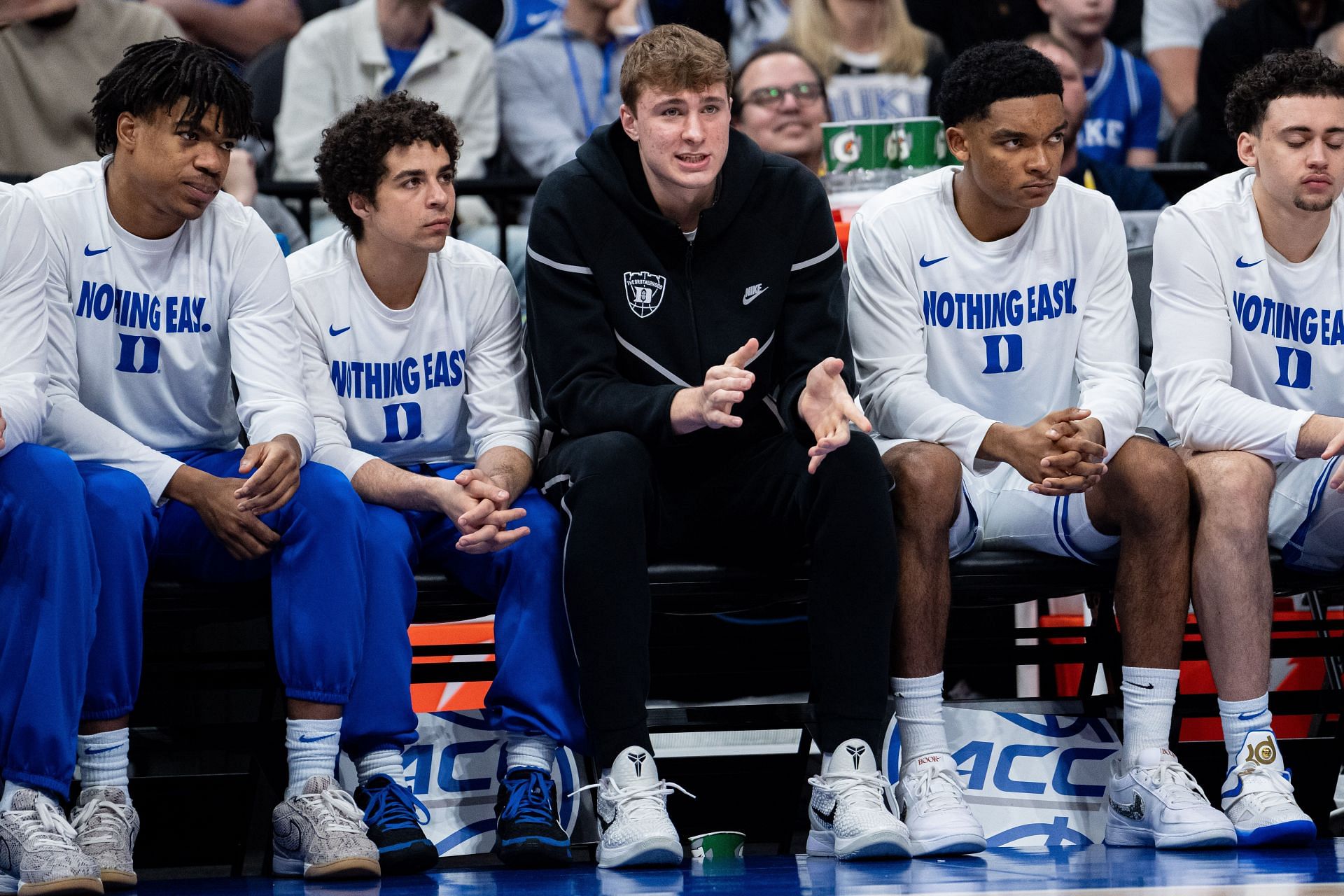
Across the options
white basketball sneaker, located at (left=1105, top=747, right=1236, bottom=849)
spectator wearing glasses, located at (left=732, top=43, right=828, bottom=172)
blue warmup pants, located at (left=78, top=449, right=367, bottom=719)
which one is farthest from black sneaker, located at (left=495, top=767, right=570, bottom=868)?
spectator wearing glasses, located at (left=732, top=43, right=828, bottom=172)

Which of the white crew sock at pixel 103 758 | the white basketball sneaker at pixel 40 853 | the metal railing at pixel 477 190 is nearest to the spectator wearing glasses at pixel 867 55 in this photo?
the metal railing at pixel 477 190

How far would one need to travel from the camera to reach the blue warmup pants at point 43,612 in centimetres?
260

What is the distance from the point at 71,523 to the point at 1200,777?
2.34 m

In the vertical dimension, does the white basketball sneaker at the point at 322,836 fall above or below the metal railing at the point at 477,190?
below

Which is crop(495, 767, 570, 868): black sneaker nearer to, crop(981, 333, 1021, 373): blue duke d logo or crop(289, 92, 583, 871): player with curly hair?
crop(289, 92, 583, 871): player with curly hair

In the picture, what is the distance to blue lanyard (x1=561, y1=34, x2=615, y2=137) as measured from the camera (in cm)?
577

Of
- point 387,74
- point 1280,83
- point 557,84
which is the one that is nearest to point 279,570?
point 1280,83

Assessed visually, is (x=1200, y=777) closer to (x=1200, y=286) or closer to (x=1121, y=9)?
(x=1200, y=286)

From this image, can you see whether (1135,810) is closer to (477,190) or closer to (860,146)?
(860,146)

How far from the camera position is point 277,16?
19.4ft

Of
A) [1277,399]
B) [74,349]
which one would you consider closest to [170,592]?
[74,349]

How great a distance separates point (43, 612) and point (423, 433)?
99 cm

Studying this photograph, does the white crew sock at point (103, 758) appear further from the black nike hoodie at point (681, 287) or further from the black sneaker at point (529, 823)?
the black nike hoodie at point (681, 287)

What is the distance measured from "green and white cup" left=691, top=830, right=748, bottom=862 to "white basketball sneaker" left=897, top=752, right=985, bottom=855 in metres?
0.33
